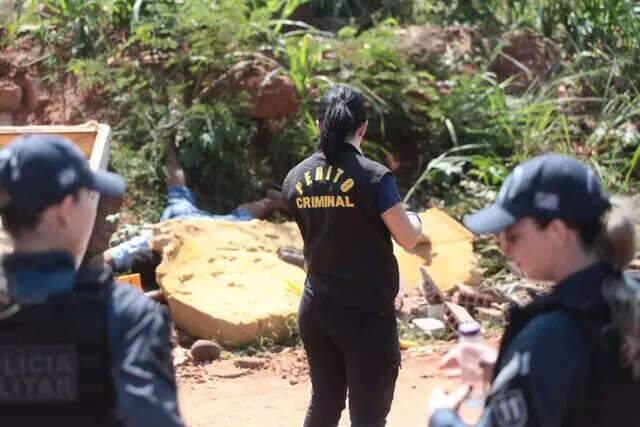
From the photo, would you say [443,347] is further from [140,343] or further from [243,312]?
[140,343]

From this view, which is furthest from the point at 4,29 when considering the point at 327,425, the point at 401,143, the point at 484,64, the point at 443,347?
the point at 327,425

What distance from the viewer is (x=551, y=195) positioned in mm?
2283

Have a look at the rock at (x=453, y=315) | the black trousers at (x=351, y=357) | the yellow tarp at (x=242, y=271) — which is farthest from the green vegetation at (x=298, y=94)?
the black trousers at (x=351, y=357)

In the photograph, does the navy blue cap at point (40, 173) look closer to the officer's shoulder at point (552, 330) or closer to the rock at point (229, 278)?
the officer's shoulder at point (552, 330)

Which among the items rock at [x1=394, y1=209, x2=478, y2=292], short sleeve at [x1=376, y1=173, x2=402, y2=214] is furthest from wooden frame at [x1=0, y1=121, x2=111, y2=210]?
short sleeve at [x1=376, y1=173, x2=402, y2=214]

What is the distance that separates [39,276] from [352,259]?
1960 millimetres

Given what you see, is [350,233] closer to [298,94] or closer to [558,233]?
[558,233]

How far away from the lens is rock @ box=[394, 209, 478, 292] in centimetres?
860

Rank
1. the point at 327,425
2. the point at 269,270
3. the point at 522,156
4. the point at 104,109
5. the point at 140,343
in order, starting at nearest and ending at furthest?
the point at 140,343, the point at 327,425, the point at 269,270, the point at 522,156, the point at 104,109

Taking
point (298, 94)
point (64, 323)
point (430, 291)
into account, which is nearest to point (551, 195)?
point (64, 323)

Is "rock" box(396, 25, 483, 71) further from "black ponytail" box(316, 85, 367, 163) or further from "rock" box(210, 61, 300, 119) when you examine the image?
"black ponytail" box(316, 85, 367, 163)

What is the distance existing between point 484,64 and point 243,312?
17.5ft

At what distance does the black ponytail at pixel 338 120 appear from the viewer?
4.10 metres

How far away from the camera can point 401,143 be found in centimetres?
1116
